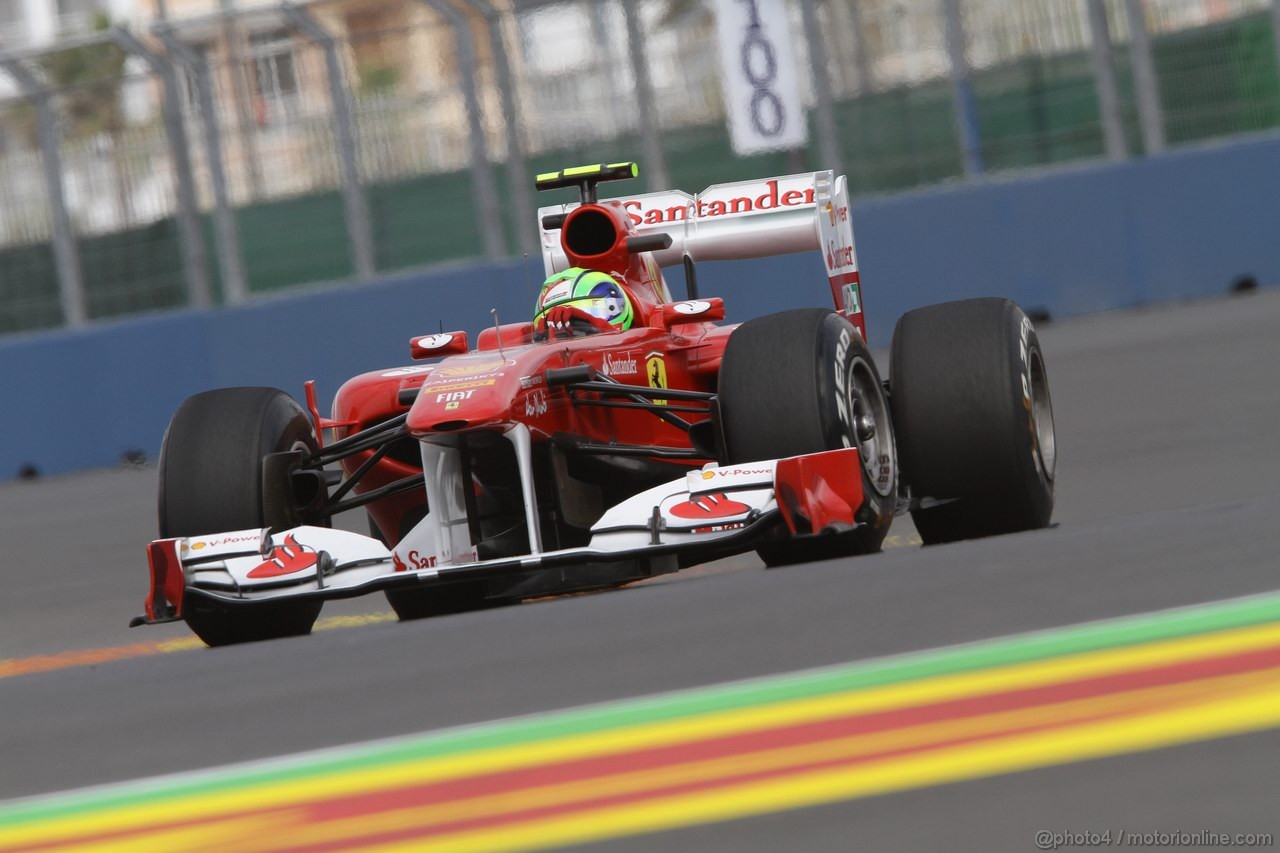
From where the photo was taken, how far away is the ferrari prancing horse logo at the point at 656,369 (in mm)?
7336

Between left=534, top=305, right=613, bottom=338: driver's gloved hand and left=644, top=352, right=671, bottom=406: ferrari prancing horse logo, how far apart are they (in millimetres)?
216

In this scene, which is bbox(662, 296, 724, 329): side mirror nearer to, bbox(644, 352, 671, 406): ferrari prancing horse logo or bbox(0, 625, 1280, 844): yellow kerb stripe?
bbox(644, 352, 671, 406): ferrari prancing horse logo

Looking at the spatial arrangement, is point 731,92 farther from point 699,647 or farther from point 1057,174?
point 699,647

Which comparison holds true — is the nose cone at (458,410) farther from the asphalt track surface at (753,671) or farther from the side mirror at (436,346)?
the side mirror at (436,346)

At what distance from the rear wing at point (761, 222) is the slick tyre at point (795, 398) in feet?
5.40

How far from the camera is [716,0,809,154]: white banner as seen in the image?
15.1 metres

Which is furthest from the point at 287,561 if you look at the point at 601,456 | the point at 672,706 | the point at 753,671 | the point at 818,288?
the point at 818,288

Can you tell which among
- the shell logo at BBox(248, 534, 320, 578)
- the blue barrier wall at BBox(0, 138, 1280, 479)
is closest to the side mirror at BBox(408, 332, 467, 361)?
the shell logo at BBox(248, 534, 320, 578)

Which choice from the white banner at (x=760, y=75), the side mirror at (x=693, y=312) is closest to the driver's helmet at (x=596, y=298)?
the side mirror at (x=693, y=312)

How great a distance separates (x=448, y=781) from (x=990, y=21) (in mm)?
12374

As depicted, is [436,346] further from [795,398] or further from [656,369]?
[795,398]

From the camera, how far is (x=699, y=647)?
15.0 feet

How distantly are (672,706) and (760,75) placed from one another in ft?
38.2

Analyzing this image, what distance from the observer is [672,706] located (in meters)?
3.96
